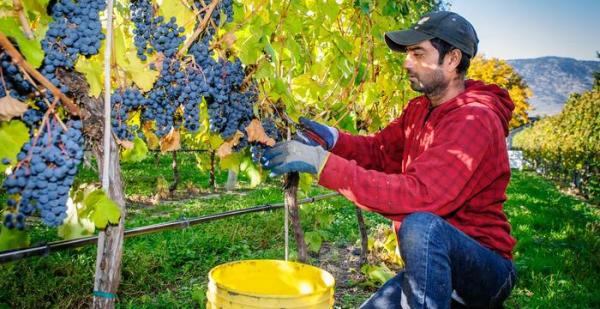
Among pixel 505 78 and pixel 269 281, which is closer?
pixel 269 281

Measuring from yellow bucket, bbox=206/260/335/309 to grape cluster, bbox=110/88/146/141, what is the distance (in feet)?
1.98

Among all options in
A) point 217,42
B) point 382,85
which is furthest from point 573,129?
point 217,42

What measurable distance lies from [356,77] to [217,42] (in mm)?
1922

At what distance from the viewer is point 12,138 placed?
1.24 metres

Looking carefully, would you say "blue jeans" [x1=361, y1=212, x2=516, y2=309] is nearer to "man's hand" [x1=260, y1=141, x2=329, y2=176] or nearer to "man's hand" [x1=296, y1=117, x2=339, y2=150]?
"man's hand" [x1=260, y1=141, x2=329, y2=176]

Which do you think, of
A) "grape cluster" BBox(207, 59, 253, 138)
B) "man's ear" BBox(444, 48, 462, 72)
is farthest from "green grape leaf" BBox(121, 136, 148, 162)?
"man's ear" BBox(444, 48, 462, 72)

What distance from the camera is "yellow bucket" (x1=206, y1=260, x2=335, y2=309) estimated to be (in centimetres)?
158

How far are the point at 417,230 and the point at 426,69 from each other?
0.94 m

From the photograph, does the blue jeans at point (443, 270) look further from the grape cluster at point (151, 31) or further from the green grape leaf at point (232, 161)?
the grape cluster at point (151, 31)

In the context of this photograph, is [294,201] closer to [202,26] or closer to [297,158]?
[297,158]

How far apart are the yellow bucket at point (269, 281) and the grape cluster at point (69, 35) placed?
84cm

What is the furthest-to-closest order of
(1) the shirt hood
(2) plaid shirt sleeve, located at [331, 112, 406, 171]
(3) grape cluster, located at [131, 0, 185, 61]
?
1. (2) plaid shirt sleeve, located at [331, 112, 406, 171]
2. (1) the shirt hood
3. (3) grape cluster, located at [131, 0, 185, 61]

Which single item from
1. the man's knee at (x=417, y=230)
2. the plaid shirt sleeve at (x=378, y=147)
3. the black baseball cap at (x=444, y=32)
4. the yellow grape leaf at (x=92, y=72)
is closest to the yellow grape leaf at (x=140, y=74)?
the yellow grape leaf at (x=92, y=72)

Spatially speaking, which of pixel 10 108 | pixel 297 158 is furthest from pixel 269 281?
pixel 10 108
